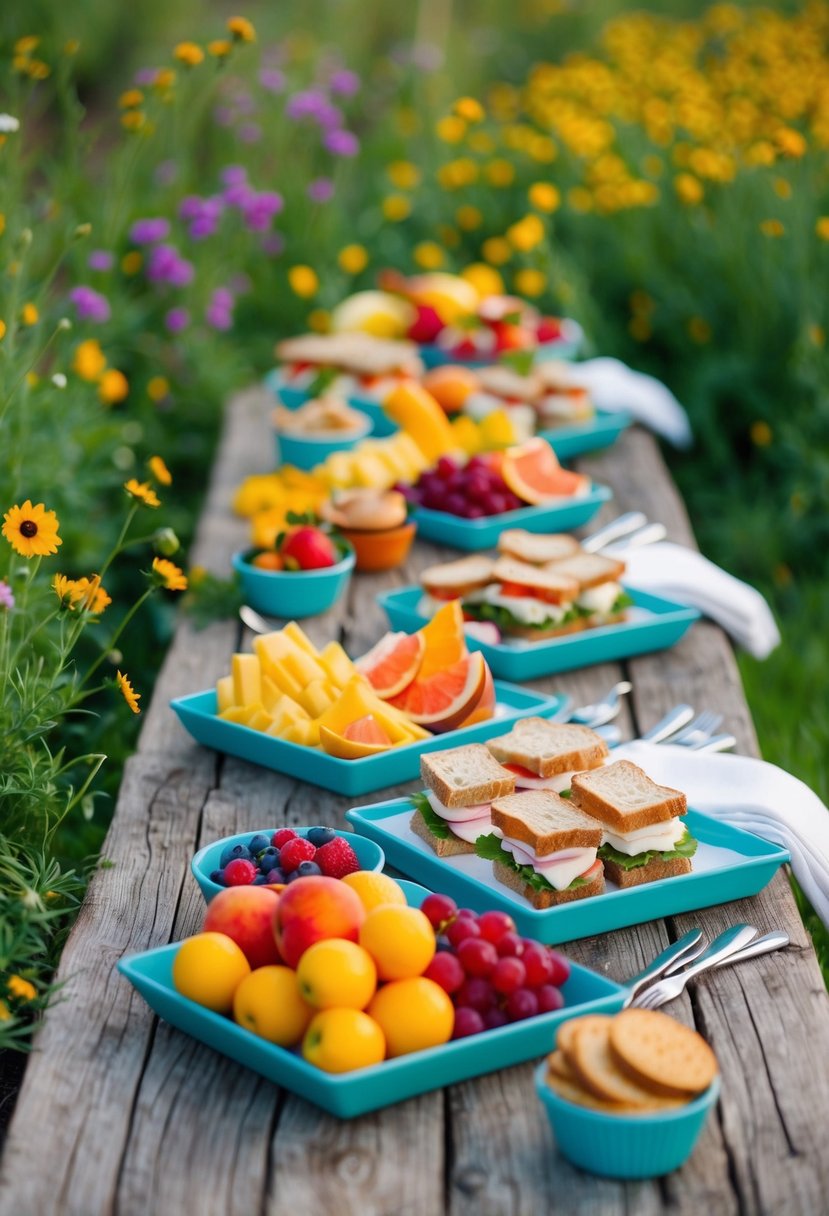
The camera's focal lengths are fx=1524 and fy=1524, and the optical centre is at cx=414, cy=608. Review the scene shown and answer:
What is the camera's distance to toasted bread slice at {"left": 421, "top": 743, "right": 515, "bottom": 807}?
246 cm

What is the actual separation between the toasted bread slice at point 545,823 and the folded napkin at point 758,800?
0.37 m

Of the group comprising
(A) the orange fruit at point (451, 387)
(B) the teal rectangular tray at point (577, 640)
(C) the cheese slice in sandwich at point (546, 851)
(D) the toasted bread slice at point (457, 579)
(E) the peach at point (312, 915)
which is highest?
(E) the peach at point (312, 915)

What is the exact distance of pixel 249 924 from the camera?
2.10 m

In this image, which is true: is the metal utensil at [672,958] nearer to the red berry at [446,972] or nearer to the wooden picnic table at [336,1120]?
the wooden picnic table at [336,1120]

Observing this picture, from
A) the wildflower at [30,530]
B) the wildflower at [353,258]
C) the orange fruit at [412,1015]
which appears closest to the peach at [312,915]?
the orange fruit at [412,1015]

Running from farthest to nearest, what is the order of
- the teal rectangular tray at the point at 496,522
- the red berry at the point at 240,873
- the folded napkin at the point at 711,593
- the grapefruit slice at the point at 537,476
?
1. the grapefruit slice at the point at 537,476
2. the teal rectangular tray at the point at 496,522
3. the folded napkin at the point at 711,593
4. the red berry at the point at 240,873

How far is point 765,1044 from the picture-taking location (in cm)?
212

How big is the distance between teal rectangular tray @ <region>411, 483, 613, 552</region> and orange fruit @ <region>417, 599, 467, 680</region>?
107cm

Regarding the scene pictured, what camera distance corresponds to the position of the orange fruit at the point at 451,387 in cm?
504

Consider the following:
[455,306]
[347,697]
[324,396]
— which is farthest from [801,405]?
[347,697]

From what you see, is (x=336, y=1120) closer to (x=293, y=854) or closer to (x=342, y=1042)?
(x=342, y=1042)

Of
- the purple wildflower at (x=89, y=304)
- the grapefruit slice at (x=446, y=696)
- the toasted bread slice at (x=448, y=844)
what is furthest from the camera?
the purple wildflower at (x=89, y=304)

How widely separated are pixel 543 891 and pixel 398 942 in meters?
0.40

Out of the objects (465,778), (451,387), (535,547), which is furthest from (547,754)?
(451,387)
